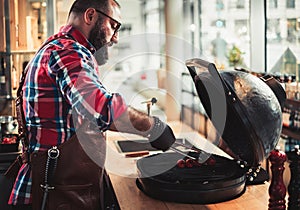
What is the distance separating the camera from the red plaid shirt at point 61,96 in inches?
67.6

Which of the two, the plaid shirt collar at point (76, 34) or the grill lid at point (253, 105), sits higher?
the plaid shirt collar at point (76, 34)

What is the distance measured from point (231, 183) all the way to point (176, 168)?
30 cm

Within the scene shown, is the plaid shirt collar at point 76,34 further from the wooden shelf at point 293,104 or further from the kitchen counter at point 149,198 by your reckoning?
the wooden shelf at point 293,104

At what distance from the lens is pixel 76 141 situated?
6.49ft

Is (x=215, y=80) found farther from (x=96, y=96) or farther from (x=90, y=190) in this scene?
(x=90, y=190)

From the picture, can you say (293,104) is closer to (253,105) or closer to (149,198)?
(149,198)

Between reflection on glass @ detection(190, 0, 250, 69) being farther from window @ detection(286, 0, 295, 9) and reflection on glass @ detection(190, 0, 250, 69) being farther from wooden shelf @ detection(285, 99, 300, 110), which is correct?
wooden shelf @ detection(285, 99, 300, 110)

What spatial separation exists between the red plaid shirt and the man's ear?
67 mm

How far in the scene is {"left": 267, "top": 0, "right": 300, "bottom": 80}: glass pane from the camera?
4.77 m

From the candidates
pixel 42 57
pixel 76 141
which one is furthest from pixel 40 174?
pixel 42 57

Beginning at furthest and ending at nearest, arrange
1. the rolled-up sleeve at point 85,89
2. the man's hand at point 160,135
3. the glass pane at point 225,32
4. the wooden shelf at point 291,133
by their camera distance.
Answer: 1. the glass pane at point 225,32
2. the wooden shelf at point 291,133
3. the man's hand at point 160,135
4. the rolled-up sleeve at point 85,89

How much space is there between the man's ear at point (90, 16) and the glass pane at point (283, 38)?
3.09 metres

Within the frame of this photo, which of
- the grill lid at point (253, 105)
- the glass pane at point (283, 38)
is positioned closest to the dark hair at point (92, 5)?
the grill lid at point (253, 105)

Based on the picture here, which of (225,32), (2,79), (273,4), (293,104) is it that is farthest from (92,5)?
(225,32)
